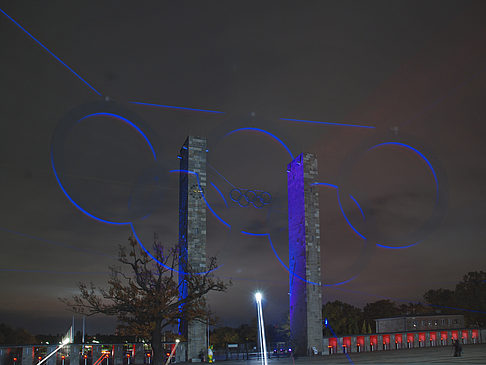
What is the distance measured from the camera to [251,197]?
3753 centimetres

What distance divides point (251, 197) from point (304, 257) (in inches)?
417

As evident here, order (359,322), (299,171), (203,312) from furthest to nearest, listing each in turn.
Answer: (359,322)
(299,171)
(203,312)

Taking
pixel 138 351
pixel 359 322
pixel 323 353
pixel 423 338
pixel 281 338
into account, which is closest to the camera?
pixel 138 351

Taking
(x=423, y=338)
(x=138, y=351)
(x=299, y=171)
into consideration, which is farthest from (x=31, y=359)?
(x=423, y=338)

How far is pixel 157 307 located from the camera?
94.5 ft

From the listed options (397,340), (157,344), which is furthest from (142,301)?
(397,340)

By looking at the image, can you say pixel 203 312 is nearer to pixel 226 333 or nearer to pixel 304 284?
pixel 304 284

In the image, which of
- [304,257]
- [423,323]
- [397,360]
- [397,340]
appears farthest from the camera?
[423,323]

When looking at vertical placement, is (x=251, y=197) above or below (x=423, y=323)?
above

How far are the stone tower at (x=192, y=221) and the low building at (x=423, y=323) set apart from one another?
52.6 metres

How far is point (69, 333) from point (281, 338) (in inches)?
1773

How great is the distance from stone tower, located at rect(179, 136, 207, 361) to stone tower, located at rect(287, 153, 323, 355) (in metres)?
9.52

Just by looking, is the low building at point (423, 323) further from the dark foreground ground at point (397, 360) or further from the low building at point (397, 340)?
the dark foreground ground at point (397, 360)

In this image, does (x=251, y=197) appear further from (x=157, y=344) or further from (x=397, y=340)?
(x=397, y=340)
